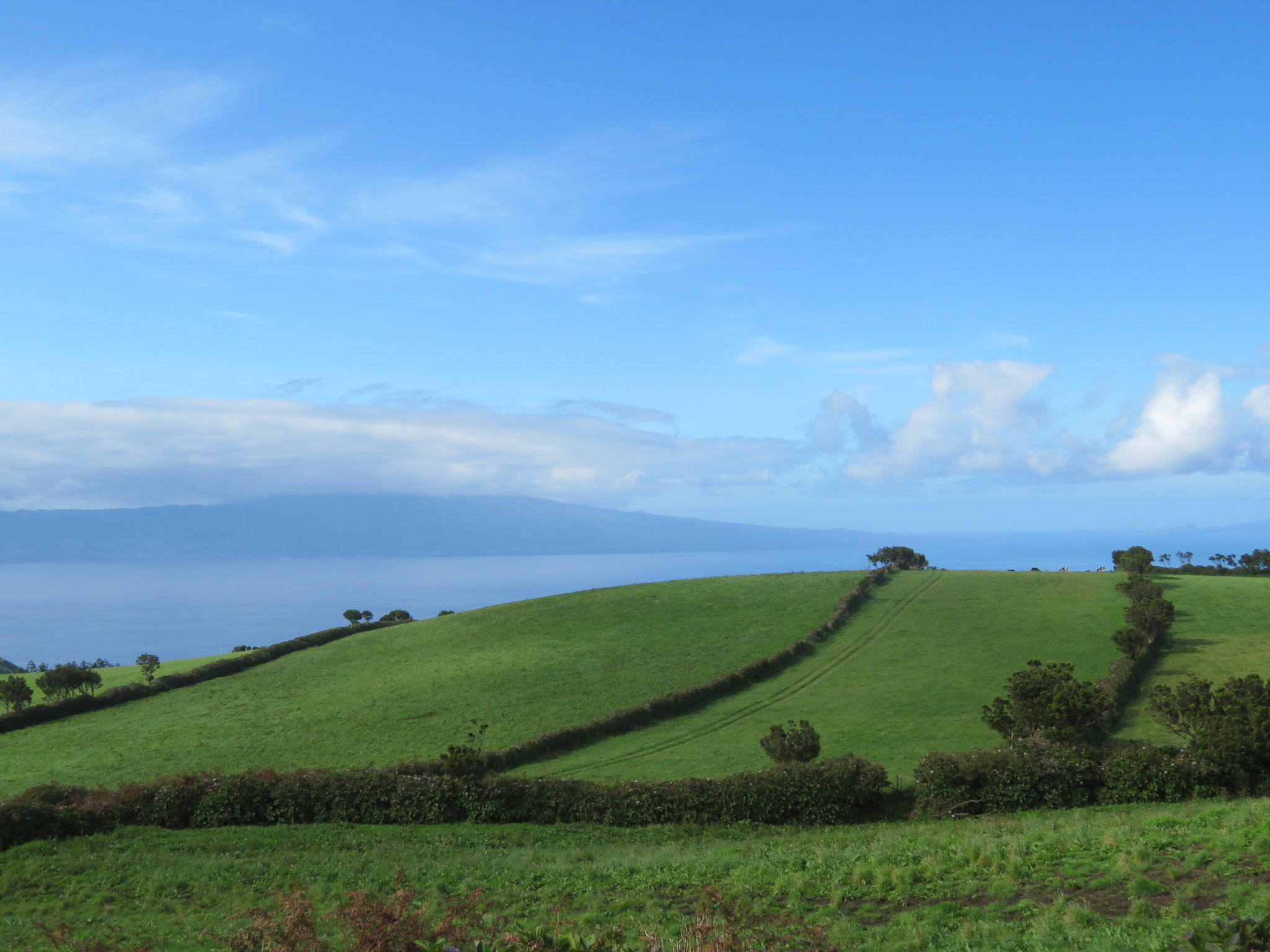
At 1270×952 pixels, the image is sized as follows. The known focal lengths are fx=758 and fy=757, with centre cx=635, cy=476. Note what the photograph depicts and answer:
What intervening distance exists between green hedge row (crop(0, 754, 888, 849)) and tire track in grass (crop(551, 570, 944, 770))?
843 cm

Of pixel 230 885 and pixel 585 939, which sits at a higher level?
pixel 585 939

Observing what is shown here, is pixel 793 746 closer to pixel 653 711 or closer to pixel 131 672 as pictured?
pixel 653 711

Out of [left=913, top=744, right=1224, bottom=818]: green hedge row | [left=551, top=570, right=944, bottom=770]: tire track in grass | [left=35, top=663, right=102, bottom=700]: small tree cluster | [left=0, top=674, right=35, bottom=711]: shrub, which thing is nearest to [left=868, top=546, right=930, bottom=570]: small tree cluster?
[left=551, top=570, right=944, bottom=770]: tire track in grass

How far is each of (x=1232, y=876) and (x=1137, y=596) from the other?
5316 cm

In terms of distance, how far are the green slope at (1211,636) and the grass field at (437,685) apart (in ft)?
73.1

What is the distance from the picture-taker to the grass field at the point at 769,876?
1288 cm

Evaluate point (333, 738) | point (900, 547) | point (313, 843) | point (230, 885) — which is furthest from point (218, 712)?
point (900, 547)

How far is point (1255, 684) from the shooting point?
25.8 m

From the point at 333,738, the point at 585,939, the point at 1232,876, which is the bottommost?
the point at 333,738

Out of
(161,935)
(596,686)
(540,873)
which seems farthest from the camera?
(596,686)

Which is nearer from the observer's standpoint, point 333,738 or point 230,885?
point 230,885

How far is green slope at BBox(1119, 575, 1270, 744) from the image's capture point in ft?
133

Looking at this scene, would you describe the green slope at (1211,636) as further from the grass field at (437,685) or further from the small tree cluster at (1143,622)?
the grass field at (437,685)

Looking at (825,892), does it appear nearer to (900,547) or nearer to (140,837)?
(140,837)
